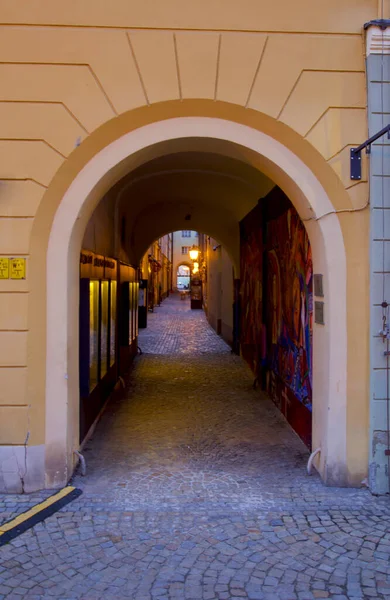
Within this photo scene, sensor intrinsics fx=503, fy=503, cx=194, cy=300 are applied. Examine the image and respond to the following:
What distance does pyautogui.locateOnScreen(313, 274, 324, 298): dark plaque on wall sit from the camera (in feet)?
16.6

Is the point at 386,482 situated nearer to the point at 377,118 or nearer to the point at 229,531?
the point at 229,531

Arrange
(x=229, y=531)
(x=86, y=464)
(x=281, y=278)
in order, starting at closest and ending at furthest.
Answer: (x=229, y=531), (x=86, y=464), (x=281, y=278)

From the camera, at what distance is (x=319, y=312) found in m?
5.10

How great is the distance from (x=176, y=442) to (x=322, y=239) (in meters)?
3.01

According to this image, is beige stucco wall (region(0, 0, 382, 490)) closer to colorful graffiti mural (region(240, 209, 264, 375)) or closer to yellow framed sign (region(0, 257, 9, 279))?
yellow framed sign (region(0, 257, 9, 279))

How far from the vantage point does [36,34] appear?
469 centimetres

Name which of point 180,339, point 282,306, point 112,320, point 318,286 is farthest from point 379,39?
point 180,339

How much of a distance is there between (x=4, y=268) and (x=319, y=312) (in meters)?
3.09

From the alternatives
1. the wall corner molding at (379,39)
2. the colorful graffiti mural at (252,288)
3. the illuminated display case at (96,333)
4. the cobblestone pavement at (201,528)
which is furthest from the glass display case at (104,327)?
the wall corner molding at (379,39)

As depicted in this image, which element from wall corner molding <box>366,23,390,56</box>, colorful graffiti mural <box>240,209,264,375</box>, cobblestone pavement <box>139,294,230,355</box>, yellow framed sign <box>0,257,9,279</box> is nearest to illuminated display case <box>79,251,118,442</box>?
yellow framed sign <box>0,257,9,279</box>

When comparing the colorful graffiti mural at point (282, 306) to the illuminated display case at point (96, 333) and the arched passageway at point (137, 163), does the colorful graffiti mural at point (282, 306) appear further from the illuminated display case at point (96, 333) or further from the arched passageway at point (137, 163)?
the illuminated display case at point (96, 333)

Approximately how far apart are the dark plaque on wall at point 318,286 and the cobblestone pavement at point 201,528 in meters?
1.84

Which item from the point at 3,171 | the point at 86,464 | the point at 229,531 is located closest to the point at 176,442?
the point at 86,464

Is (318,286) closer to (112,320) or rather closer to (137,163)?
(137,163)
